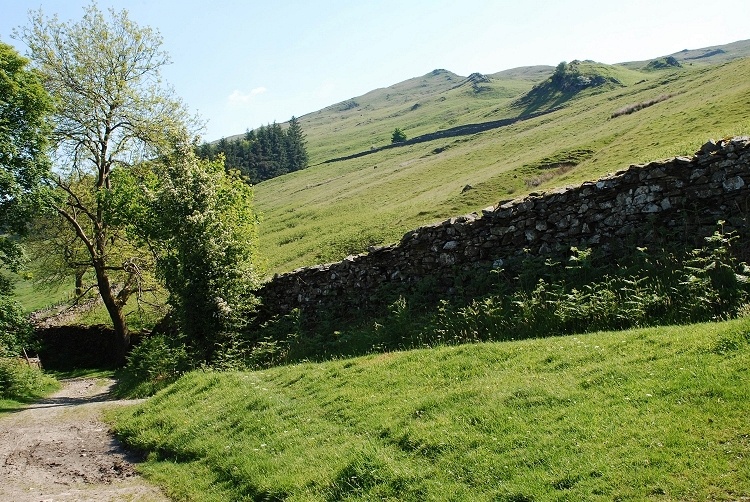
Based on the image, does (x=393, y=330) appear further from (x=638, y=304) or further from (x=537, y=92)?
(x=537, y=92)

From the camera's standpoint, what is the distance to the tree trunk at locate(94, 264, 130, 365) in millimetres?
28641

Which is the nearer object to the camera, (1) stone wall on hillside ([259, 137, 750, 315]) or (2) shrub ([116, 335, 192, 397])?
(1) stone wall on hillside ([259, 137, 750, 315])

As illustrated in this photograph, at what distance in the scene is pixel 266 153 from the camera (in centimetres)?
14075

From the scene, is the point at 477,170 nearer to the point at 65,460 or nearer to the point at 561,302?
the point at 561,302

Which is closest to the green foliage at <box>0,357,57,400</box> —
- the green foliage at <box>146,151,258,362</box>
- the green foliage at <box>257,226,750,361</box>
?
the green foliage at <box>146,151,258,362</box>

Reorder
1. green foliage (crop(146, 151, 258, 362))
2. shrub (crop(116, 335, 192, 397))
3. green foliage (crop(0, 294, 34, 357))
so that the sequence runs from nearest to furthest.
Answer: shrub (crop(116, 335, 192, 397)) < green foliage (crop(146, 151, 258, 362)) < green foliage (crop(0, 294, 34, 357))

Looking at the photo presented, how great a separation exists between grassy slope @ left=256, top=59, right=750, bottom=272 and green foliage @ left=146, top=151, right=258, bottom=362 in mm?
18602

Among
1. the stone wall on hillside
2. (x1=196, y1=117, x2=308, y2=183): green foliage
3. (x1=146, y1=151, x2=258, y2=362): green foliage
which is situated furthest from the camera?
(x1=196, y1=117, x2=308, y2=183): green foliage

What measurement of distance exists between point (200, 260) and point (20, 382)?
10352 millimetres

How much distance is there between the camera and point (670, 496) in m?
5.63

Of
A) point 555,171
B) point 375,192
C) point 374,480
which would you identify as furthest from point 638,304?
point 375,192

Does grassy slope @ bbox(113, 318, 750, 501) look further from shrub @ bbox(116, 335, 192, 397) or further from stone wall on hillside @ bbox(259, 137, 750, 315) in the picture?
shrub @ bbox(116, 335, 192, 397)

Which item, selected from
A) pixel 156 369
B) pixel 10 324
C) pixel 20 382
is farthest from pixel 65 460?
pixel 10 324

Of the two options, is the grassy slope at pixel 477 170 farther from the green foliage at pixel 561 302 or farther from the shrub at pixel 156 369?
the green foliage at pixel 561 302
